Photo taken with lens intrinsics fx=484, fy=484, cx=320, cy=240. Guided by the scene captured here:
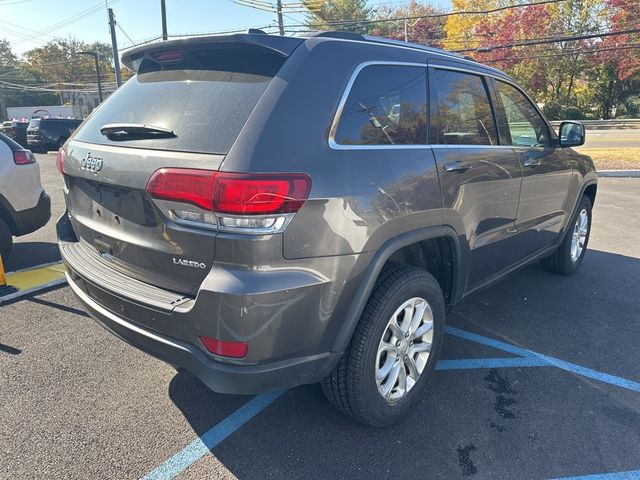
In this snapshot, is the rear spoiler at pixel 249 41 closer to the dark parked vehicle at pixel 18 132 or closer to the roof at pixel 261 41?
the roof at pixel 261 41

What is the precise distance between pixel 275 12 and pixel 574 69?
25422 mm

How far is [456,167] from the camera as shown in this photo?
110 inches

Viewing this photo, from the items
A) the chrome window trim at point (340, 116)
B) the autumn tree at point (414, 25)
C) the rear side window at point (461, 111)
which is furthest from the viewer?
the autumn tree at point (414, 25)

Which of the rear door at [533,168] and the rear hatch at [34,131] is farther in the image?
the rear hatch at [34,131]

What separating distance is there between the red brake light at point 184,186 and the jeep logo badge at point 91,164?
0.47 meters

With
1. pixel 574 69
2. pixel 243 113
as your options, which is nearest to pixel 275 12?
pixel 574 69

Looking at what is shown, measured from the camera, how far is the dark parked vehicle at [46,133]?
887 inches

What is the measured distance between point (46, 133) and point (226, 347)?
24642 millimetres

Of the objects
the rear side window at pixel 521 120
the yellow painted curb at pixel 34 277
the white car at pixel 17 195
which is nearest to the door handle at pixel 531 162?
the rear side window at pixel 521 120

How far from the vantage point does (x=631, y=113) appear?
37.2m

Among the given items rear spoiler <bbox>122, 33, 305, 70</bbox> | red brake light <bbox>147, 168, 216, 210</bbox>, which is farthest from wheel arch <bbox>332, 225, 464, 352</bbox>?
rear spoiler <bbox>122, 33, 305, 70</bbox>

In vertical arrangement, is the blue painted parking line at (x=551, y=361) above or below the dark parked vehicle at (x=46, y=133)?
below

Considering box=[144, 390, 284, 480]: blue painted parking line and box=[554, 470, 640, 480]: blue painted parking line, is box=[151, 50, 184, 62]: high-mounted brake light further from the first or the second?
box=[554, 470, 640, 480]: blue painted parking line

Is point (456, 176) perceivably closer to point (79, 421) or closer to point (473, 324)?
point (473, 324)
